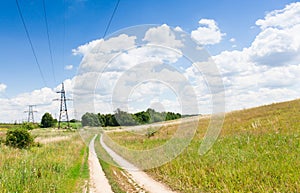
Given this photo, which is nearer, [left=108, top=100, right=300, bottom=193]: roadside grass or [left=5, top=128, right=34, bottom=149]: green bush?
[left=108, top=100, right=300, bottom=193]: roadside grass

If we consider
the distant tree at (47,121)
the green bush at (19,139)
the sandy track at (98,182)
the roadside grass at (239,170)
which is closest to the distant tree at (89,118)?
the green bush at (19,139)

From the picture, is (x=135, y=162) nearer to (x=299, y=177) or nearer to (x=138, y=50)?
(x=138, y=50)

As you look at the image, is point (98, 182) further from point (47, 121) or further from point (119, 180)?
point (47, 121)

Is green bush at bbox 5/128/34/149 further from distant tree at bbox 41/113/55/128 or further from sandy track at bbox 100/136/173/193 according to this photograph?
distant tree at bbox 41/113/55/128

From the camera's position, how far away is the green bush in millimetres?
26188

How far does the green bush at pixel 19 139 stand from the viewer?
26188 millimetres

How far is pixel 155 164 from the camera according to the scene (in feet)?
52.1

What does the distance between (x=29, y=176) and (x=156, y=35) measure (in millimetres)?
10730

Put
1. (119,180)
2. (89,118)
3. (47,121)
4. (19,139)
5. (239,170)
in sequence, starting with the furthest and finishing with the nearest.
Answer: (47,121), (89,118), (19,139), (119,180), (239,170)

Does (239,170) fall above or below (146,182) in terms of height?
above

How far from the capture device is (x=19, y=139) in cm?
2628

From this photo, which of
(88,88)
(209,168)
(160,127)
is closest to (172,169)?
(209,168)

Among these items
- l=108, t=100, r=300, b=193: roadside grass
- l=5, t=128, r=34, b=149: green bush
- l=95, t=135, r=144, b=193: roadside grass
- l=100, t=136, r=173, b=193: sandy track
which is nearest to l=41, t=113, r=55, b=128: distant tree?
l=5, t=128, r=34, b=149: green bush

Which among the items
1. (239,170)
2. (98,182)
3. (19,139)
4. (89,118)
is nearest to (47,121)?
(89,118)
